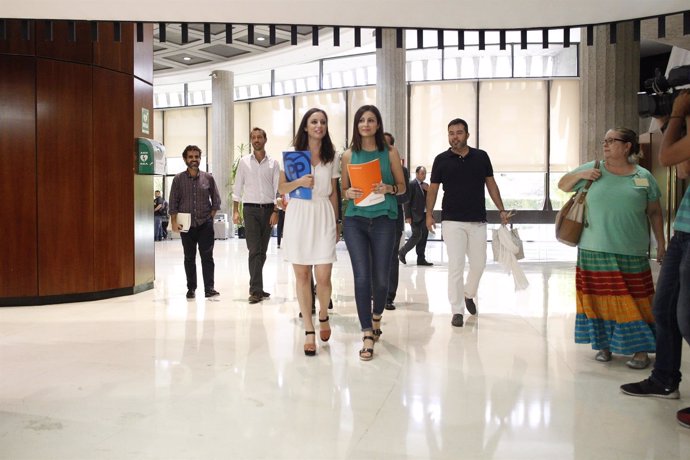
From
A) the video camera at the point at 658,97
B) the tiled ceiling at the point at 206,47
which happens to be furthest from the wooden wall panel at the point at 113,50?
the tiled ceiling at the point at 206,47

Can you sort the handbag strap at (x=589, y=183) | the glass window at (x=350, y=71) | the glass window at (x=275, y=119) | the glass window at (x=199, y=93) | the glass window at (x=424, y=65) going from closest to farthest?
1. the handbag strap at (x=589, y=183)
2. the glass window at (x=424, y=65)
3. the glass window at (x=350, y=71)
4. the glass window at (x=275, y=119)
5. the glass window at (x=199, y=93)

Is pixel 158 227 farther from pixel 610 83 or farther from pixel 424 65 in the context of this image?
pixel 610 83

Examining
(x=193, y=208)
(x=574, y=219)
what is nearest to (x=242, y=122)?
(x=193, y=208)

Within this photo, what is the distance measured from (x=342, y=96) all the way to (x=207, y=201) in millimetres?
14098

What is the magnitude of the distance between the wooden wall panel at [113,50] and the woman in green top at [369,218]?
350 cm

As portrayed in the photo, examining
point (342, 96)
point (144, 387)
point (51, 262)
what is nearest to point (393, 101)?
point (342, 96)

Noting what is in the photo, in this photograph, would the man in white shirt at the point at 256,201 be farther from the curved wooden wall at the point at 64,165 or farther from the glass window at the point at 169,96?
the glass window at the point at 169,96

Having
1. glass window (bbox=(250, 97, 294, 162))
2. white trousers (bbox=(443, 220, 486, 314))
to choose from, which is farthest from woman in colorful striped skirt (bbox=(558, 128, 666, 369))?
glass window (bbox=(250, 97, 294, 162))

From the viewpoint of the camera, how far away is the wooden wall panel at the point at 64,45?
6133mm

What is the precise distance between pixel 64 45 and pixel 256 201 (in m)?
2.41

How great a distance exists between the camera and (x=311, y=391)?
329 centimetres

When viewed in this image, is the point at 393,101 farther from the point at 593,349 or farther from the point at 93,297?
the point at 593,349

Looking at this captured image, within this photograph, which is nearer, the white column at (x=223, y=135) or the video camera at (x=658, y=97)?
the video camera at (x=658, y=97)

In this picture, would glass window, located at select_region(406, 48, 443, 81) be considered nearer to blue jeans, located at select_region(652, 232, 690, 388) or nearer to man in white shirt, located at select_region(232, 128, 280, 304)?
man in white shirt, located at select_region(232, 128, 280, 304)
